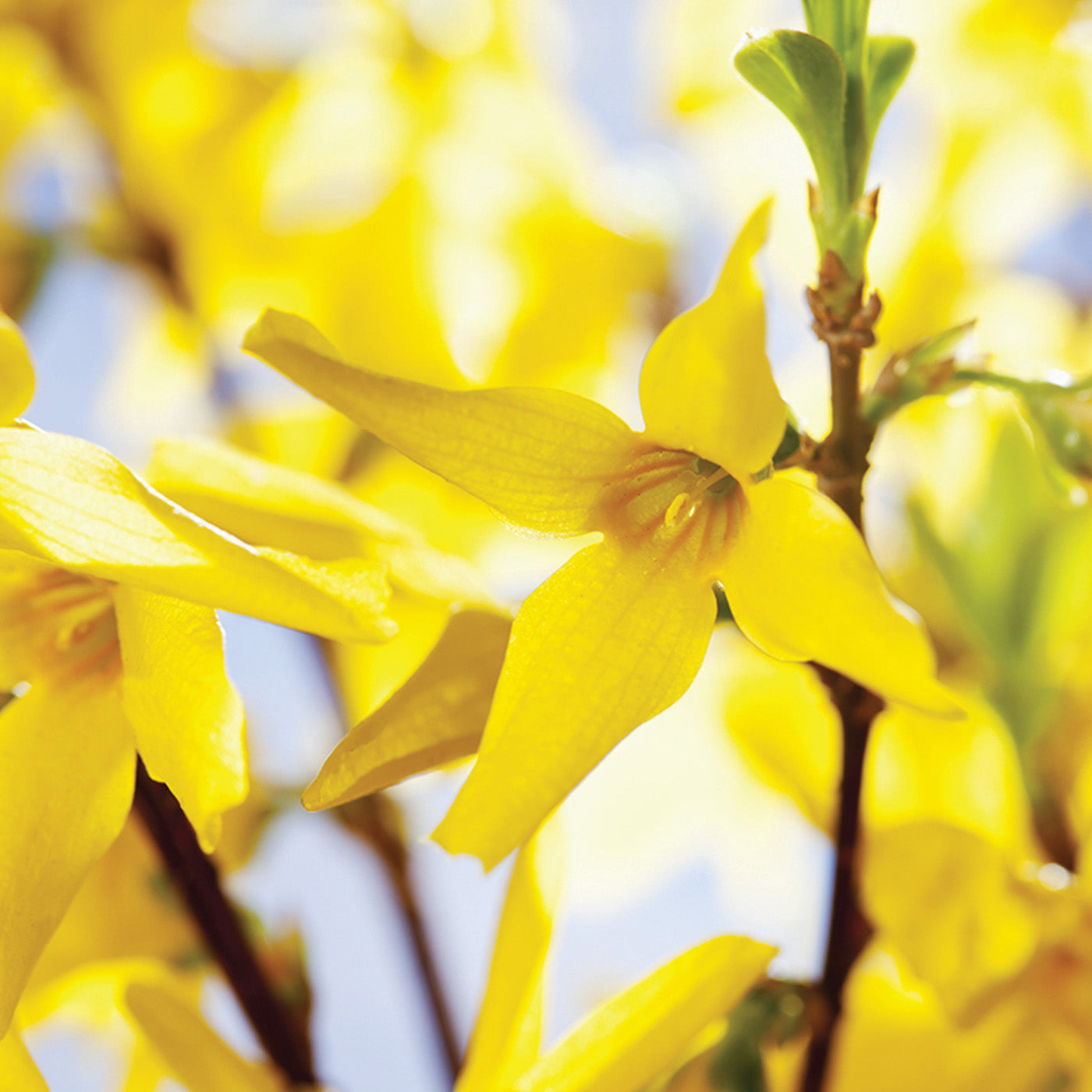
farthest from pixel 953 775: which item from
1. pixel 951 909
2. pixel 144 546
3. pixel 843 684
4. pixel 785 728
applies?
pixel 144 546

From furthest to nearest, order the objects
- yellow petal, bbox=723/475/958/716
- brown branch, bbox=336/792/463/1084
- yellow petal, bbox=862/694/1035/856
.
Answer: brown branch, bbox=336/792/463/1084 < yellow petal, bbox=862/694/1035/856 < yellow petal, bbox=723/475/958/716

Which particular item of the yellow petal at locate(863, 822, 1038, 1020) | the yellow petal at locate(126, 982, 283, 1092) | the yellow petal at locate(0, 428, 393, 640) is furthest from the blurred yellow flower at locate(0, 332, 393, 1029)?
the yellow petal at locate(863, 822, 1038, 1020)

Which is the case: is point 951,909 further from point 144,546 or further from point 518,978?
point 144,546

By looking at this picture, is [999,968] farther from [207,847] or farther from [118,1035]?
[118,1035]

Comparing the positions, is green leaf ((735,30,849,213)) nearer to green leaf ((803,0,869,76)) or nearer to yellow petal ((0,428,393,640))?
green leaf ((803,0,869,76))

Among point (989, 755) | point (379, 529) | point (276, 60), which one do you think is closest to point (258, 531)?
point (379, 529)

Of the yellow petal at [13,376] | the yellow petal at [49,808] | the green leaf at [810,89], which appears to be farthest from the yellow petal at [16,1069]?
the green leaf at [810,89]

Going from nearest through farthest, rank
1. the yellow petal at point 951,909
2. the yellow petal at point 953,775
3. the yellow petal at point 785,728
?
the yellow petal at point 951,909 → the yellow petal at point 785,728 → the yellow petal at point 953,775

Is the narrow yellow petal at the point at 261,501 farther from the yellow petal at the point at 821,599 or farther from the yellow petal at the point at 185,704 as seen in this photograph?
the yellow petal at the point at 821,599
